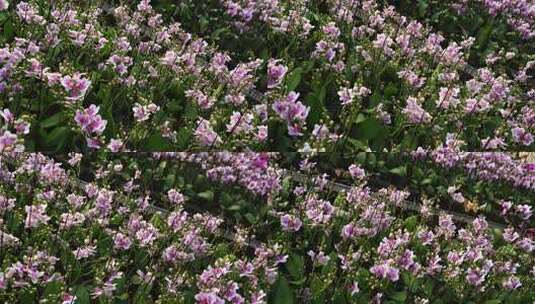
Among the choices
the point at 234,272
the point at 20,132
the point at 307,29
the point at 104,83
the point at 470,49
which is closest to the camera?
the point at 234,272

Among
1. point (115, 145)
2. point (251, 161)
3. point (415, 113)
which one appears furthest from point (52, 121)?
point (415, 113)

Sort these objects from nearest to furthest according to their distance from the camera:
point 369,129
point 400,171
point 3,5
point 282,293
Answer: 1. point 282,293
2. point 3,5
3. point 400,171
4. point 369,129

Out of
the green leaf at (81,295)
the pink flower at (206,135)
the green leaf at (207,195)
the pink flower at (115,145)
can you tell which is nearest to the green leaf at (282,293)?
the green leaf at (207,195)

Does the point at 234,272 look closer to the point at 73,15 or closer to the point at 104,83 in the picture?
the point at 104,83

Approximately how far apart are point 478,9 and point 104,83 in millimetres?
4044

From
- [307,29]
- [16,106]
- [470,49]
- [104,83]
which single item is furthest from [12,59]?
[470,49]

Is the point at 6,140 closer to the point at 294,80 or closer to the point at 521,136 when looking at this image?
the point at 294,80

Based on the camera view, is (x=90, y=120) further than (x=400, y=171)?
No

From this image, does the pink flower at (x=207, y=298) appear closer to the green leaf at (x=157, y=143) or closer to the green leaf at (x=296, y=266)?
the green leaf at (x=296, y=266)

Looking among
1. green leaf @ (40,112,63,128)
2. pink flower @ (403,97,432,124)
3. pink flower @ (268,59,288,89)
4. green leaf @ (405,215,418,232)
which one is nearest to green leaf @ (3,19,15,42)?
green leaf @ (40,112,63,128)

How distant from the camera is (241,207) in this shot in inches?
175

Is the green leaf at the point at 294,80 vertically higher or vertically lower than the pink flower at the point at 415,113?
lower

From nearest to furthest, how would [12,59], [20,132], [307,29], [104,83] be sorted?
1. [20,132]
2. [12,59]
3. [104,83]
4. [307,29]

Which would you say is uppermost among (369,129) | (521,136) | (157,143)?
(521,136)
